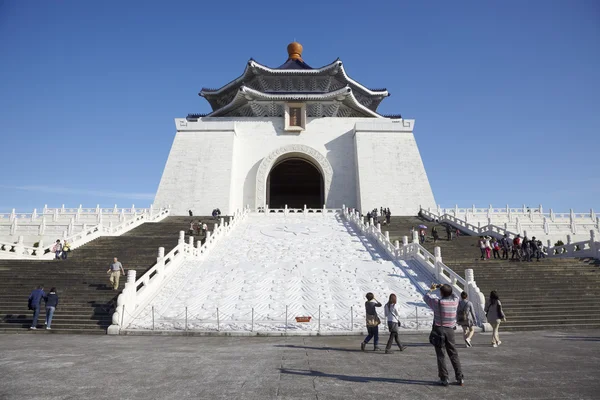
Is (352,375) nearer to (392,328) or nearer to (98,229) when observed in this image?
(392,328)

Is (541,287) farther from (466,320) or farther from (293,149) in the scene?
(293,149)

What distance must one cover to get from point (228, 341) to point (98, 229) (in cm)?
1342

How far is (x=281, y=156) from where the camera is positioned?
107 feet

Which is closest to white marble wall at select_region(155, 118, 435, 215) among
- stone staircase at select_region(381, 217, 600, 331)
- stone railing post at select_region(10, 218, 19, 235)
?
stone railing post at select_region(10, 218, 19, 235)

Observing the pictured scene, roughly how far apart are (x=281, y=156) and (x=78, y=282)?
22.0 metres

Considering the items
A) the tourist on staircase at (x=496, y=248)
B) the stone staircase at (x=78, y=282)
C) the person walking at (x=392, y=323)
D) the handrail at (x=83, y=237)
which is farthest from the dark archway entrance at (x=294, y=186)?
the person walking at (x=392, y=323)

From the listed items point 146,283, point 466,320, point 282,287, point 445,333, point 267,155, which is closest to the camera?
point 445,333

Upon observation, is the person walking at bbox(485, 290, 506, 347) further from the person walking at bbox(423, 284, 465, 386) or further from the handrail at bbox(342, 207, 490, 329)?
the person walking at bbox(423, 284, 465, 386)

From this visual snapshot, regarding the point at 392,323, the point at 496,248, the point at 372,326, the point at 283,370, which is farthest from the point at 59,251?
the point at 496,248

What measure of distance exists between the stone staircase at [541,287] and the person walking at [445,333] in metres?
5.88

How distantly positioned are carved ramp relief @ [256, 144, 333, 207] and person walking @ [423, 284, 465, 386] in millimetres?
A: 26613

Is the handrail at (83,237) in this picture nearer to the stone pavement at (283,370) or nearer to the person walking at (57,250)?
the person walking at (57,250)

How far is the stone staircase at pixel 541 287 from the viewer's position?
10.2 metres

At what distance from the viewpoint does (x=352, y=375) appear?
5285 mm
